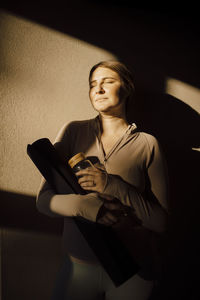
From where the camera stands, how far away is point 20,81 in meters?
1.12

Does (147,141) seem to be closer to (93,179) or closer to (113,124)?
(113,124)

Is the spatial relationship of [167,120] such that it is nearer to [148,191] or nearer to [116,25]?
[148,191]

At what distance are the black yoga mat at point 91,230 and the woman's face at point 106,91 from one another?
273 millimetres

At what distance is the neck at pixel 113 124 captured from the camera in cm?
103

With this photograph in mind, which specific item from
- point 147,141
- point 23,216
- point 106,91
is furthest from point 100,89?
point 23,216

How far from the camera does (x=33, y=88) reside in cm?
113

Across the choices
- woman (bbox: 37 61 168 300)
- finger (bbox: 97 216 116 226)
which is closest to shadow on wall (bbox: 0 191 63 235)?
woman (bbox: 37 61 168 300)

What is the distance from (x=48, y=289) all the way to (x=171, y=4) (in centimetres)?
158

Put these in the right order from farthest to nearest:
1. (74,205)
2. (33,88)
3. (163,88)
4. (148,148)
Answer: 1. (163,88)
2. (33,88)
3. (148,148)
4. (74,205)

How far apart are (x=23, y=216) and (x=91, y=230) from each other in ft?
1.38

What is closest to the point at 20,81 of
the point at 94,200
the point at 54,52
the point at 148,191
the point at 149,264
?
the point at 54,52

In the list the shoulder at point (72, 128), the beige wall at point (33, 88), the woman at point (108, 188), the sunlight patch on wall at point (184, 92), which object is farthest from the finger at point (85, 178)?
the sunlight patch on wall at point (184, 92)

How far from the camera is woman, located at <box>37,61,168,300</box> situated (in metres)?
0.91

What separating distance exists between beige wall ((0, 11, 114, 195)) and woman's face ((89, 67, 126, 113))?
0.20 metres
